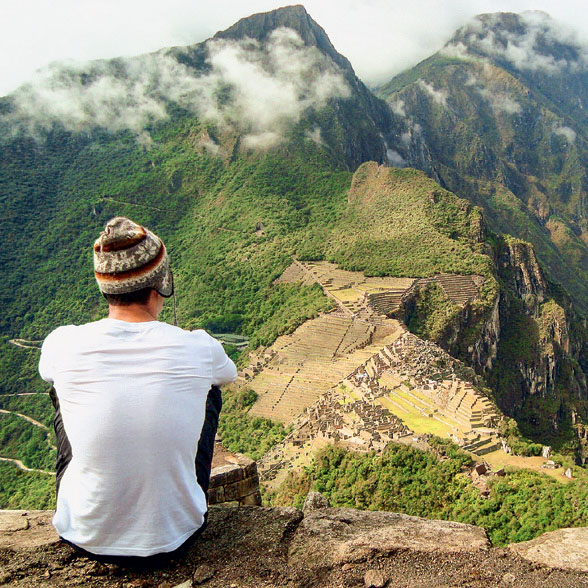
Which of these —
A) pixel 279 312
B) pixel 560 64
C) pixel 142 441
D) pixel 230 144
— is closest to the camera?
pixel 142 441

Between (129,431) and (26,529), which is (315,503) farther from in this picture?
(129,431)

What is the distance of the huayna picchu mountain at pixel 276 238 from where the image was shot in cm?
3184

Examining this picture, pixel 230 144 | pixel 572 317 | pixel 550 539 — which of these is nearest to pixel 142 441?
pixel 550 539

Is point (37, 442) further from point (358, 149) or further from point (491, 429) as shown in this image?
point (358, 149)

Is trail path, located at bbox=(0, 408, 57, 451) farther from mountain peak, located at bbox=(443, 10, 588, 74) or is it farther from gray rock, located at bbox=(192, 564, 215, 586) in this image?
mountain peak, located at bbox=(443, 10, 588, 74)

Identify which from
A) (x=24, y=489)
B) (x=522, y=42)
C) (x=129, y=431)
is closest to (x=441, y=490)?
(x=129, y=431)

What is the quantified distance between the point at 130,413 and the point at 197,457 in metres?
0.62

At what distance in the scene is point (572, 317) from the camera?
50.8 metres

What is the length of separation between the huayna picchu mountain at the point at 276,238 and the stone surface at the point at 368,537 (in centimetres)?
1437

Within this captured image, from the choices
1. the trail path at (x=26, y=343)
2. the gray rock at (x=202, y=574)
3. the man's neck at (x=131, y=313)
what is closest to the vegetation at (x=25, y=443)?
the trail path at (x=26, y=343)

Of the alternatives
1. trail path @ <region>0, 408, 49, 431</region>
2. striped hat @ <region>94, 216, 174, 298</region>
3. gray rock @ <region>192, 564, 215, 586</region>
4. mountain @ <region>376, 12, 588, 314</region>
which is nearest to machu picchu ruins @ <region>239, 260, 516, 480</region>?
trail path @ <region>0, 408, 49, 431</region>

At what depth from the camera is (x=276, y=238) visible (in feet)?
166

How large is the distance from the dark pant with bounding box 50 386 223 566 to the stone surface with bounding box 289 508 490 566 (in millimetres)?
712

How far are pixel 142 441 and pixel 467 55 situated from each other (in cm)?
16766
